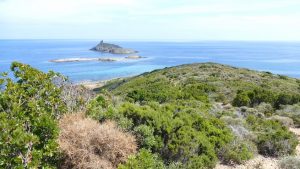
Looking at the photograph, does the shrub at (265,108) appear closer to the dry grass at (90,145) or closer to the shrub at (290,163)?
the shrub at (290,163)

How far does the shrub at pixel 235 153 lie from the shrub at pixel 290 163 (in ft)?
3.24

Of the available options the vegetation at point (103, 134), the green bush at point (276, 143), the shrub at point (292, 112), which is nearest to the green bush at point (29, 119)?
the vegetation at point (103, 134)

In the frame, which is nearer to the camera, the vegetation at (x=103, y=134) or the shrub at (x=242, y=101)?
the vegetation at (x=103, y=134)

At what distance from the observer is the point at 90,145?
6859mm

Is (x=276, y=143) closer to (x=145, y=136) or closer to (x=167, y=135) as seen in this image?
(x=167, y=135)

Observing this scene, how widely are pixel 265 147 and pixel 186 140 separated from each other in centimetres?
367

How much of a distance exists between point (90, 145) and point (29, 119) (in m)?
1.27

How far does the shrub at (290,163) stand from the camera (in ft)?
30.5

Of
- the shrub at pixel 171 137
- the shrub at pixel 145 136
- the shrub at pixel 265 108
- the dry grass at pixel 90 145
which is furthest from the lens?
the shrub at pixel 265 108

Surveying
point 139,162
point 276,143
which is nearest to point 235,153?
point 276,143

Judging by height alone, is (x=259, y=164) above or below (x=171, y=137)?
below

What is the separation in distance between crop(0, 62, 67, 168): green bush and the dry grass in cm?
29

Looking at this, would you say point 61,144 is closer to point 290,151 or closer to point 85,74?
point 290,151

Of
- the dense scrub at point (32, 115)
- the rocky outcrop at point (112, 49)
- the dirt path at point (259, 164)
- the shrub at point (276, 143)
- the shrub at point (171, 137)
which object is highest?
the dense scrub at point (32, 115)
